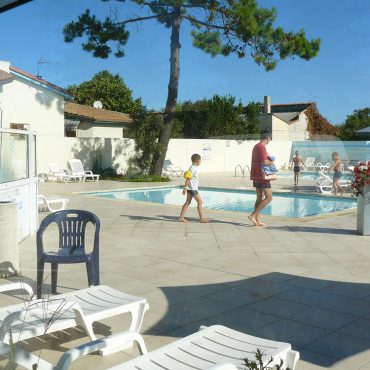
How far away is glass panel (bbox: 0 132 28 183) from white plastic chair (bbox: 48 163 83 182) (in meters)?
12.2

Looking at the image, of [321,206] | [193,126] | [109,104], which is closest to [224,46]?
[321,206]

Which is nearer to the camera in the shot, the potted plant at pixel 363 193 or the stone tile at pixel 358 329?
the stone tile at pixel 358 329

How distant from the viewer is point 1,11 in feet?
8.17

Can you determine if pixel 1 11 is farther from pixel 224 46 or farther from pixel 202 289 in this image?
pixel 224 46

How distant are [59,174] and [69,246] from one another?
15358mm

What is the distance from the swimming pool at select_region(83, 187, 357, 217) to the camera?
1352cm

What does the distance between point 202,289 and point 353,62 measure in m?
2.90

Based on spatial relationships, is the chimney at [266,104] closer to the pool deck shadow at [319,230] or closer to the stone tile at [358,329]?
the pool deck shadow at [319,230]

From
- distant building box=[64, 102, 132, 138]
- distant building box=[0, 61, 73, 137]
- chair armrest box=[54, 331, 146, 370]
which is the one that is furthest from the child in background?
distant building box=[64, 102, 132, 138]

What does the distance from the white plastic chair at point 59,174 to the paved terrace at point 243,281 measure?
10.7 m

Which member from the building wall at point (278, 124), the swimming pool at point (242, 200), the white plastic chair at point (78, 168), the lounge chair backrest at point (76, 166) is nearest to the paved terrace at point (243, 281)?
the swimming pool at point (242, 200)

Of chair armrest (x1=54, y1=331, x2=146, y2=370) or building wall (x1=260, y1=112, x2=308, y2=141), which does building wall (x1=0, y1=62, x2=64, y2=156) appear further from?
building wall (x1=260, y1=112, x2=308, y2=141)

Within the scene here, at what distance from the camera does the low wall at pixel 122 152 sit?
21656mm

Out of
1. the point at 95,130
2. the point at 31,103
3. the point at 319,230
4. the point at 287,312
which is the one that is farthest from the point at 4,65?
the point at 287,312
